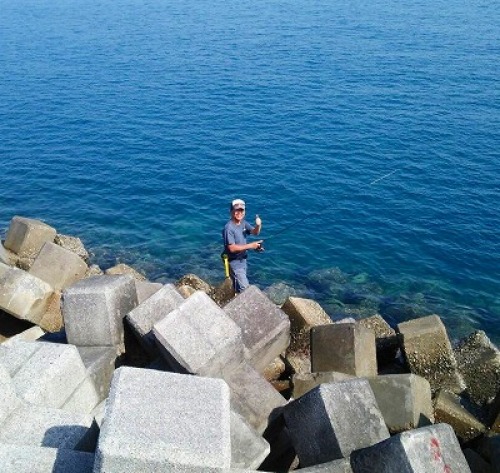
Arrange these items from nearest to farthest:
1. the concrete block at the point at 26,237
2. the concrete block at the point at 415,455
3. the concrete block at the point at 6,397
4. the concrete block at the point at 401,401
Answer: the concrete block at the point at 415,455
the concrete block at the point at 6,397
the concrete block at the point at 401,401
the concrete block at the point at 26,237

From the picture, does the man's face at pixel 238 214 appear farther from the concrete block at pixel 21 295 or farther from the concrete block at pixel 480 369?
the concrete block at pixel 480 369

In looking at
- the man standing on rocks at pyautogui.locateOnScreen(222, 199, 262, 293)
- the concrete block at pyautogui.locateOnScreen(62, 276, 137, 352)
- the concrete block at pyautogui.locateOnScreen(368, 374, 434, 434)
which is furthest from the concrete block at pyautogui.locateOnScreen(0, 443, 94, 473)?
the man standing on rocks at pyautogui.locateOnScreen(222, 199, 262, 293)

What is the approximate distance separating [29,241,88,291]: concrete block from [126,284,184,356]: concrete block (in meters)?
5.43

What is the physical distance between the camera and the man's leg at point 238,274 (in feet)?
33.0

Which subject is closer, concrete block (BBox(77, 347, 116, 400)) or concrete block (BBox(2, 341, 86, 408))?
concrete block (BBox(2, 341, 86, 408))

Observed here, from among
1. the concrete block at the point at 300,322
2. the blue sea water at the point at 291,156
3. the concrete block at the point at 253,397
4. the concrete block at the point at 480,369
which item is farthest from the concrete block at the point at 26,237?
the concrete block at the point at 480,369

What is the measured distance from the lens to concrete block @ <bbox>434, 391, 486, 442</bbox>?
7301 mm

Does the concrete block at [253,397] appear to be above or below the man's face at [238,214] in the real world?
below

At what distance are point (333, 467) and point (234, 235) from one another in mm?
5318

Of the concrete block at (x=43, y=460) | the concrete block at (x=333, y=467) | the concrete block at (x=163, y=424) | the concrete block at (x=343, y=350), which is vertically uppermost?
the concrete block at (x=163, y=424)

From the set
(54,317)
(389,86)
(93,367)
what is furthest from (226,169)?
(93,367)

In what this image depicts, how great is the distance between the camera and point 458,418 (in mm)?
7359

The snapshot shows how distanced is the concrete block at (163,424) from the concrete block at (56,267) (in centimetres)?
766

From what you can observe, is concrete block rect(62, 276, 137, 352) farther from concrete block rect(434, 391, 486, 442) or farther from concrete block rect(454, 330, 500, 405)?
concrete block rect(454, 330, 500, 405)
